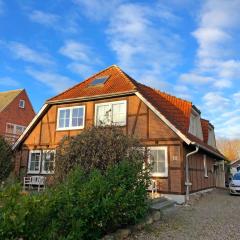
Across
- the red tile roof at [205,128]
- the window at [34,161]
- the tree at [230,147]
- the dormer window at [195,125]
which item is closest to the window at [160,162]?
the dormer window at [195,125]

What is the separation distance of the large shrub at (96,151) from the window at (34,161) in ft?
31.2

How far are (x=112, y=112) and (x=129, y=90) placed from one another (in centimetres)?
164

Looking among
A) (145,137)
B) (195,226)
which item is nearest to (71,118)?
(145,137)

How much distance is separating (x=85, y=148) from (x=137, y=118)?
6.83 m

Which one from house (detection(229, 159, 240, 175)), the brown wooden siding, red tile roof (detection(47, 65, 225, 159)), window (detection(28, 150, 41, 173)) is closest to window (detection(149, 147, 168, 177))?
the brown wooden siding

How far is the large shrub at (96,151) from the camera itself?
10320 millimetres

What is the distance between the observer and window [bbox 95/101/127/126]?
17.5 m

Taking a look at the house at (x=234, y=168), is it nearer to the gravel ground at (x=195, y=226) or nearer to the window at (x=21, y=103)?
the window at (x=21, y=103)

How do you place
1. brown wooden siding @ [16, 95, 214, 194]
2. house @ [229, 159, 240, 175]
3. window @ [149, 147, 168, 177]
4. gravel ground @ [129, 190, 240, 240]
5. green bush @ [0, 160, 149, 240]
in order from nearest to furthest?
green bush @ [0, 160, 149, 240], gravel ground @ [129, 190, 240, 240], brown wooden siding @ [16, 95, 214, 194], window @ [149, 147, 168, 177], house @ [229, 159, 240, 175]

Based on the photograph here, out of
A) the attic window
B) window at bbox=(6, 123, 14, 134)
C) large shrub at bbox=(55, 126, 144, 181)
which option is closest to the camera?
large shrub at bbox=(55, 126, 144, 181)

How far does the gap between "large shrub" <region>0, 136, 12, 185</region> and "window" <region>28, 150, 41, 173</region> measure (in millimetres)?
2336

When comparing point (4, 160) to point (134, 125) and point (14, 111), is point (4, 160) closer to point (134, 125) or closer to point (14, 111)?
point (134, 125)

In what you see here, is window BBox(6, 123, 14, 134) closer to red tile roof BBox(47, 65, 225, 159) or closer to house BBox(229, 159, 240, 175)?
red tile roof BBox(47, 65, 225, 159)

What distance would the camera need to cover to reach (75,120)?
752 inches
